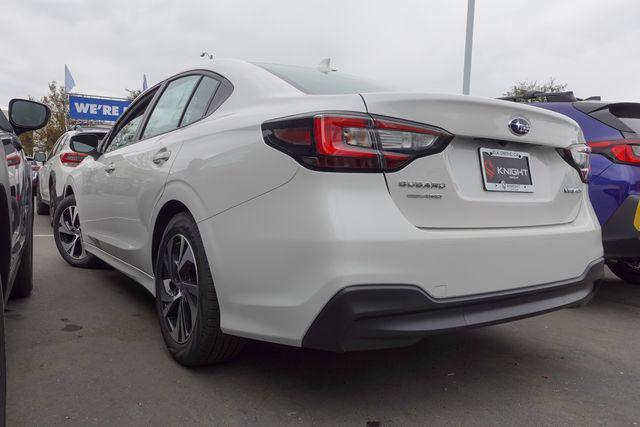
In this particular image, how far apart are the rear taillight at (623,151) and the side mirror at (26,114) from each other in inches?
143

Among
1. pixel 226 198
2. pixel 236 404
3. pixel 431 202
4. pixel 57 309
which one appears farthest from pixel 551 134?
pixel 57 309

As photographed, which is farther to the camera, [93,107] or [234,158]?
[93,107]

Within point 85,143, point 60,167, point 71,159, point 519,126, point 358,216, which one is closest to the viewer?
point 358,216

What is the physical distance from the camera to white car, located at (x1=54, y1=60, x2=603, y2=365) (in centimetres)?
183

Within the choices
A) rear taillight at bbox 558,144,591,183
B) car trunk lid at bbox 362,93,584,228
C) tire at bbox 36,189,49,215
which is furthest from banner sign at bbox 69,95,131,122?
car trunk lid at bbox 362,93,584,228

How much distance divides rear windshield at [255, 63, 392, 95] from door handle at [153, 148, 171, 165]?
2.22ft

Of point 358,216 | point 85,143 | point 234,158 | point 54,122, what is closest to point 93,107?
point 54,122

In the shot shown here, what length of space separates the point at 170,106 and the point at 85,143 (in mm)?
1643

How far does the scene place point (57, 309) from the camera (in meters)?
3.54

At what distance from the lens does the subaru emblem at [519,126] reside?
219 cm

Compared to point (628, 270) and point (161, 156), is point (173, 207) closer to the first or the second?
point (161, 156)

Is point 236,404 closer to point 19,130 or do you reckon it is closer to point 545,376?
point 545,376

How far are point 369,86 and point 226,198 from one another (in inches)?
42.3

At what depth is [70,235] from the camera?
498 centimetres
